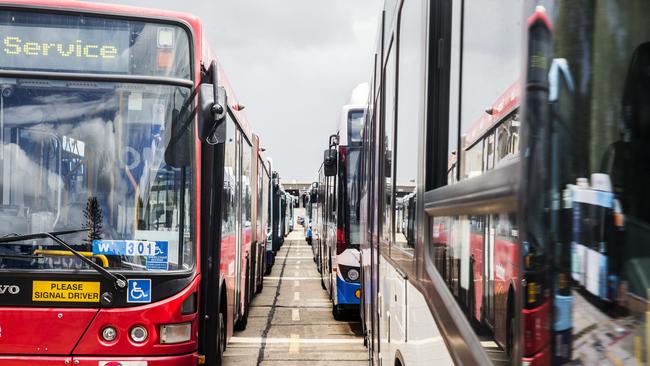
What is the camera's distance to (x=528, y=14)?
1.17 m

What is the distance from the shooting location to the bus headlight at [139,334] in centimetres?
440

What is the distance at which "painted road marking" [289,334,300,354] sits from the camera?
868 cm

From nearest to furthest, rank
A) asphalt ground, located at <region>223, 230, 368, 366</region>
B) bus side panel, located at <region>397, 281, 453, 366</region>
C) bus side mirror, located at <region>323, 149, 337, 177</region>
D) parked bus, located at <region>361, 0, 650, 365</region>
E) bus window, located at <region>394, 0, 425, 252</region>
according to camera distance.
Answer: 1. parked bus, located at <region>361, 0, 650, 365</region>
2. bus side panel, located at <region>397, 281, 453, 366</region>
3. bus window, located at <region>394, 0, 425, 252</region>
4. asphalt ground, located at <region>223, 230, 368, 366</region>
5. bus side mirror, located at <region>323, 149, 337, 177</region>

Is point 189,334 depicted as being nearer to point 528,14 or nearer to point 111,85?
point 111,85

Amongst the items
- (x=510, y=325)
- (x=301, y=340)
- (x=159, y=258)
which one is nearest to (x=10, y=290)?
(x=159, y=258)

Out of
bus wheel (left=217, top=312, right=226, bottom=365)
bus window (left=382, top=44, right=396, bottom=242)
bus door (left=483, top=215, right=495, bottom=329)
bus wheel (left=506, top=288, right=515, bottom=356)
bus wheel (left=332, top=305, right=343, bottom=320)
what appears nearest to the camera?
bus wheel (left=506, top=288, right=515, bottom=356)

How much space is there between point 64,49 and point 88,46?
151mm

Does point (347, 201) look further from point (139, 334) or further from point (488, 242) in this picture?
point (488, 242)

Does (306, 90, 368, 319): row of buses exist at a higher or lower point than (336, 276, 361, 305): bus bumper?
higher

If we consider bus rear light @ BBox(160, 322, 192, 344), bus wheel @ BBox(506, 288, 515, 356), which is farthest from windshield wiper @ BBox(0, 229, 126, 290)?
bus wheel @ BBox(506, 288, 515, 356)

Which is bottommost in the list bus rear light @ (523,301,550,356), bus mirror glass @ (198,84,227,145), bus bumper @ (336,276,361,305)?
bus bumper @ (336,276,361,305)

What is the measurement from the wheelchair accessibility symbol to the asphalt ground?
372 cm

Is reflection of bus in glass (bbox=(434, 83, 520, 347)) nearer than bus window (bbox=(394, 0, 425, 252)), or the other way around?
reflection of bus in glass (bbox=(434, 83, 520, 347))

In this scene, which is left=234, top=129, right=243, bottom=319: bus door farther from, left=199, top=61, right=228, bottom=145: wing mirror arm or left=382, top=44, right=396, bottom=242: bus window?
left=382, top=44, right=396, bottom=242: bus window
